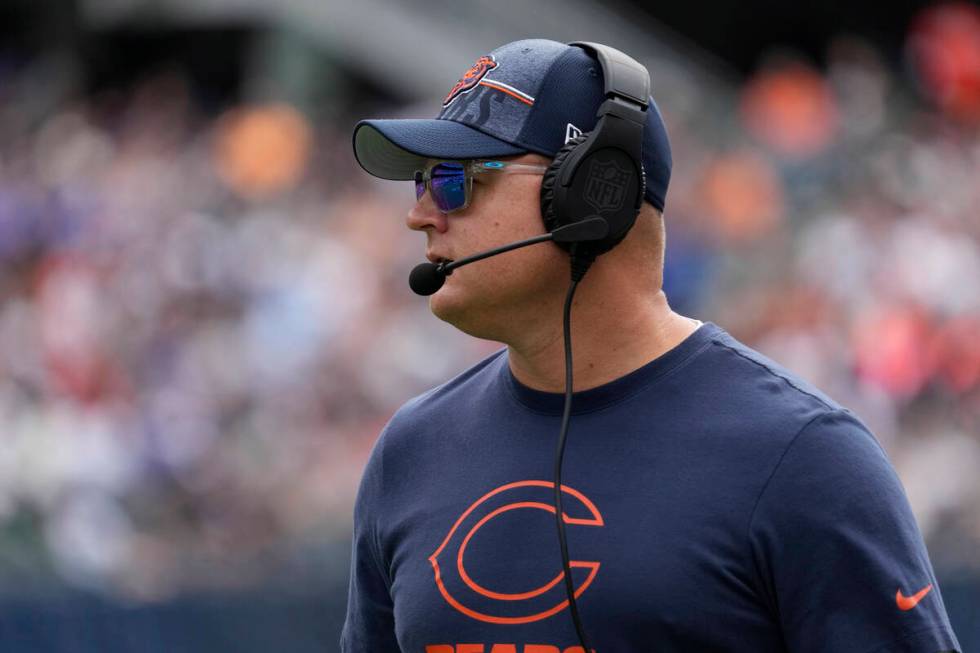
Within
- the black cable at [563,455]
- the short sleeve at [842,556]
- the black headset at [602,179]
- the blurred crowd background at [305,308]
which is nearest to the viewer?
the short sleeve at [842,556]

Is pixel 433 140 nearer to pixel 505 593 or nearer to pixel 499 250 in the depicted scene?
pixel 499 250

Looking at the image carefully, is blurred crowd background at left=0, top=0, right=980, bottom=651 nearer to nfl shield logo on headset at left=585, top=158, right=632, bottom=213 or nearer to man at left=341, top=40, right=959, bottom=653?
man at left=341, top=40, right=959, bottom=653

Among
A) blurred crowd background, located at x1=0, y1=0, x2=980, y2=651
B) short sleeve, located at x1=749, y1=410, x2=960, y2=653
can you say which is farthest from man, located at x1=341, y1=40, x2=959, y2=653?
blurred crowd background, located at x1=0, y1=0, x2=980, y2=651

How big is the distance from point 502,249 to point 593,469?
1.23 ft

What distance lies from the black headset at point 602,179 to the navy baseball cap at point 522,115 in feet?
0.13

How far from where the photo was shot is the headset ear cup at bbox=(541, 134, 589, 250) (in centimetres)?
280

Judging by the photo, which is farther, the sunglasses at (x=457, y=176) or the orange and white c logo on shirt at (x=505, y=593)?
the sunglasses at (x=457, y=176)

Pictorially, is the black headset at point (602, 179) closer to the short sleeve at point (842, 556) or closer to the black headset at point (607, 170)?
the black headset at point (607, 170)

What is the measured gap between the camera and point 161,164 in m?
13.6

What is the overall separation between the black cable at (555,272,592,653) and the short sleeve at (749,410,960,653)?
272 mm

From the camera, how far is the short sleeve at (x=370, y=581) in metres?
3.04

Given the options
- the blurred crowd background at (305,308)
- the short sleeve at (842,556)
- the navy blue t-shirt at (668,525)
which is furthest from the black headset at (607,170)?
the blurred crowd background at (305,308)

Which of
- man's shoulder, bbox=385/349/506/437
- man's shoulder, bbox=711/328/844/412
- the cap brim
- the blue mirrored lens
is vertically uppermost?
the cap brim

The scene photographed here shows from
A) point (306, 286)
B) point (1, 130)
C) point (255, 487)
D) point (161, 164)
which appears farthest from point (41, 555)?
point (1, 130)
